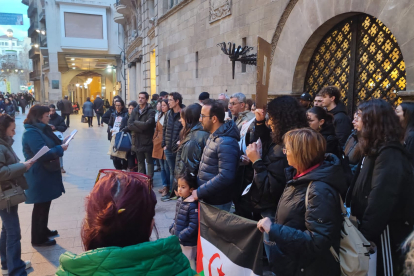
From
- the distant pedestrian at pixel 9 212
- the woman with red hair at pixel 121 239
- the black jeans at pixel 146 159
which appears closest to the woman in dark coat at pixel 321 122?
the woman with red hair at pixel 121 239

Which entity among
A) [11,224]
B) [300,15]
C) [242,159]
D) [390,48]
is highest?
[300,15]

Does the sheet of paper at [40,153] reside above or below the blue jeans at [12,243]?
above

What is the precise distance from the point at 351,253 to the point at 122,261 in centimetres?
157

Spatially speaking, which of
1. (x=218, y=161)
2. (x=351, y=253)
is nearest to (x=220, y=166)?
(x=218, y=161)

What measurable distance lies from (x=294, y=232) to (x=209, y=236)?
3.31 feet

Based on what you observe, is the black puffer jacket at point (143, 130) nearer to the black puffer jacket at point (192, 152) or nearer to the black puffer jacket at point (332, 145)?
the black puffer jacket at point (192, 152)

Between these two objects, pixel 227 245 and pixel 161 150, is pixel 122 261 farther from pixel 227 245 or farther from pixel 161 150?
pixel 161 150

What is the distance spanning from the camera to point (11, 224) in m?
3.30

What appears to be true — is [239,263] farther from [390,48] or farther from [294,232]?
[390,48]

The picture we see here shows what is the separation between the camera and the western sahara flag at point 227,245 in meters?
2.32

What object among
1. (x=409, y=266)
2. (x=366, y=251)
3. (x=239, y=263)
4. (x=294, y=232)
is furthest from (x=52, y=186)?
(x=409, y=266)

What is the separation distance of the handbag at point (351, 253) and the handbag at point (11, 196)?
3.07 metres

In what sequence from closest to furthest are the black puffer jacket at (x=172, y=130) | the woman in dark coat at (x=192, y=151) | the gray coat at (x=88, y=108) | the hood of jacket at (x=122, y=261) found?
the hood of jacket at (x=122, y=261)
the woman in dark coat at (x=192, y=151)
the black puffer jacket at (x=172, y=130)
the gray coat at (x=88, y=108)

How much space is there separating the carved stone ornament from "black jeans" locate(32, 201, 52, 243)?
736 cm
